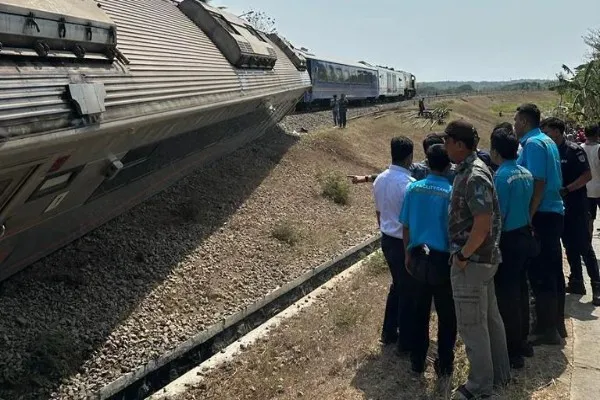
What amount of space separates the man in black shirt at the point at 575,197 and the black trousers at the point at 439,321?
6.61ft

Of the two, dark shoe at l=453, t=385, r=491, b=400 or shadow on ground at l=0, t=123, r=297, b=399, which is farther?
shadow on ground at l=0, t=123, r=297, b=399

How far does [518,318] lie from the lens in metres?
4.44

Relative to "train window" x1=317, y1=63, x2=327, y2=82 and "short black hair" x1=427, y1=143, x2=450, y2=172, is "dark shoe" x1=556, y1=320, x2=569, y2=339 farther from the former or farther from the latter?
"train window" x1=317, y1=63, x2=327, y2=82

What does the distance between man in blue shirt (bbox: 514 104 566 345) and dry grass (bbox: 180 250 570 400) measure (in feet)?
0.81

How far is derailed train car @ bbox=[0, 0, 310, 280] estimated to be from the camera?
4082 mm

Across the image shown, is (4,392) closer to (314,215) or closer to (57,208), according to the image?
(57,208)

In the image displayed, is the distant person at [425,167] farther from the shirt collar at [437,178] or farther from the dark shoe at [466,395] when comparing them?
the dark shoe at [466,395]

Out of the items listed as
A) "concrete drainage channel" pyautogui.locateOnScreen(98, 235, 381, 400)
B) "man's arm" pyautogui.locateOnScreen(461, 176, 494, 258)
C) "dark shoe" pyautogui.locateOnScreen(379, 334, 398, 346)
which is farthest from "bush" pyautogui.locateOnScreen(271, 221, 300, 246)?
"man's arm" pyautogui.locateOnScreen(461, 176, 494, 258)

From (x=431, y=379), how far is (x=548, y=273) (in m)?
1.38

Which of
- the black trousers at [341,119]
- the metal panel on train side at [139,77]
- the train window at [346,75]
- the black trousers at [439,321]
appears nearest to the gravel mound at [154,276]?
the metal panel on train side at [139,77]

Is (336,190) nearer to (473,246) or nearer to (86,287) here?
(86,287)

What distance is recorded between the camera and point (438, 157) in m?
4.14

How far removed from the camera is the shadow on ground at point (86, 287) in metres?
5.28

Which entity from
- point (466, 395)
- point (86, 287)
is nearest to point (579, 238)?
point (466, 395)
